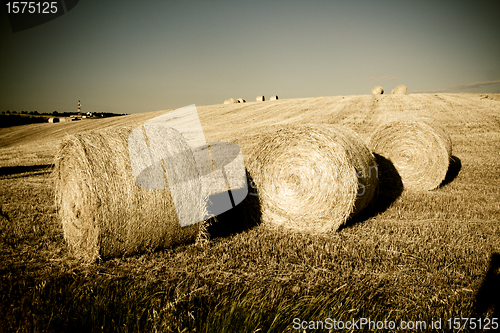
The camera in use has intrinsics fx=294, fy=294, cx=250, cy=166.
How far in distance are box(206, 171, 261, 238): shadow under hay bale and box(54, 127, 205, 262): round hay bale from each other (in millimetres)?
920

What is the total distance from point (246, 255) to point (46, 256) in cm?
284

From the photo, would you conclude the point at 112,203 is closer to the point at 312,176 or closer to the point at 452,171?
the point at 312,176

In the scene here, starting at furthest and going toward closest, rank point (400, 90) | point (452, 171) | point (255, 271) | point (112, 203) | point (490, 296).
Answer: point (400, 90) < point (452, 171) < point (112, 203) < point (255, 271) < point (490, 296)

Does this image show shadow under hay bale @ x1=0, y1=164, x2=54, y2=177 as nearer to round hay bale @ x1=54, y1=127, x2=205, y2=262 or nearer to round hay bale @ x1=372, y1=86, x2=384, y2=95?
round hay bale @ x1=54, y1=127, x2=205, y2=262

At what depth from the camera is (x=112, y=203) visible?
3.79 meters

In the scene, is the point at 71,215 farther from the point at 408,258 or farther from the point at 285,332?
the point at 408,258

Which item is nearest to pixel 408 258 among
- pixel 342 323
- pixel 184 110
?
pixel 342 323

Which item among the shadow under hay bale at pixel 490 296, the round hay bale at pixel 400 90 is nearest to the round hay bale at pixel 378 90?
the round hay bale at pixel 400 90

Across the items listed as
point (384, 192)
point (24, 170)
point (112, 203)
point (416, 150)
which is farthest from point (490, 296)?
point (24, 170)

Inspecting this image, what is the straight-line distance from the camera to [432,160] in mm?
7211

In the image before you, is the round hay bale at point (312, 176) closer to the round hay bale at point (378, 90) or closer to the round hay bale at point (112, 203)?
the round hay bale at point (112, 203)

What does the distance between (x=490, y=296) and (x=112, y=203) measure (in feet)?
14.3

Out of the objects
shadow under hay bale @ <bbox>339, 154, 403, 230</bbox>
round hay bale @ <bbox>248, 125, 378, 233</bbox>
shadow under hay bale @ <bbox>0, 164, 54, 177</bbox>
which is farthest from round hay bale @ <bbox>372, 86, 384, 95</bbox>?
shadow under hay bale @ <bbox>0, 164, 54, 177</bbox>

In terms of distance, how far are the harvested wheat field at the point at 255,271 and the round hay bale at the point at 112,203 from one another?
28 mm
